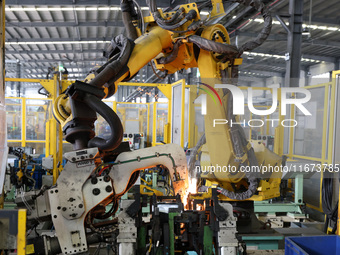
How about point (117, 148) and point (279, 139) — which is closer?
point (117, 148)

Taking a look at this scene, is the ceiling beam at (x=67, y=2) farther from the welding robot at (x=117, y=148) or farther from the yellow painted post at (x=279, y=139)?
the welding robot at (x=117, y=148)

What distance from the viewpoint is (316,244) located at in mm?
2961

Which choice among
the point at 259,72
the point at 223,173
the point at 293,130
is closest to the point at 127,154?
the point at 223,173

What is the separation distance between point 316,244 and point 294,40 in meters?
6.02

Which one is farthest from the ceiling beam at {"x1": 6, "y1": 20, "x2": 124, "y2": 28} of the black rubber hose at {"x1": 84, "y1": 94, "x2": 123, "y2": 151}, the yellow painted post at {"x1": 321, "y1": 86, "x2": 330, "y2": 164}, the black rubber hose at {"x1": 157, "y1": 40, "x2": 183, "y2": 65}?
the black rubber hose at {"x1": 84, "y1": 94, "x2": 123, "y2": 151}

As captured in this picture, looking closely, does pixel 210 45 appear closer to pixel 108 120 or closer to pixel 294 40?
pixel 108 120

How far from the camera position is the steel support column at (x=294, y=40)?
7535 millimetres

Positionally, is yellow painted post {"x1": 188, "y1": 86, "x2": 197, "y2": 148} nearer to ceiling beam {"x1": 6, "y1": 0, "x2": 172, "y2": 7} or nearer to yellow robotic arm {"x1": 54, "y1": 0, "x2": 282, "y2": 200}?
yellow robotic arm {"x1": 54, "y1": 0, "x2": 282, "y2": 200}

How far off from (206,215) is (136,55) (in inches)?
68.8

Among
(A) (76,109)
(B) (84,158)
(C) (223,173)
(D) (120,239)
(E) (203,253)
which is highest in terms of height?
(A) (76,109)

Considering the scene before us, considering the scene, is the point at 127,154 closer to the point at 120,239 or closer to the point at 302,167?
the point at 120,239

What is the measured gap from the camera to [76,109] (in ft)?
9.11

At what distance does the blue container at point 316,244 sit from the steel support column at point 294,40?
526 cm

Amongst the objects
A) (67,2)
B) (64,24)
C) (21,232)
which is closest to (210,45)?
(21,232)
